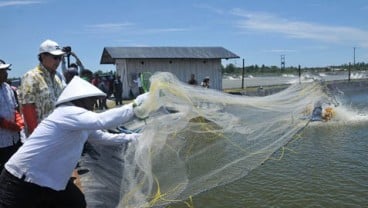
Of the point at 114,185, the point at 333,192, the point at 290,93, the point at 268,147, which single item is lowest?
the point at 333,192

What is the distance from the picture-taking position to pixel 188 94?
4.92m

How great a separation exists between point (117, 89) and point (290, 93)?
14678mm

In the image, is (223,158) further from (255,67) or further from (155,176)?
(255,67)

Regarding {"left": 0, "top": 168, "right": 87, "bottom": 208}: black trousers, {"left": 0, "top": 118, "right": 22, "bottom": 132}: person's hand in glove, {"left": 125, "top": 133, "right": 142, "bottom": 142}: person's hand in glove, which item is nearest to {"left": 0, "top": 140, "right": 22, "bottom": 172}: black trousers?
{"left": 0, "top": 118, "right": 22, "bottom": 132}: person's hand in glove

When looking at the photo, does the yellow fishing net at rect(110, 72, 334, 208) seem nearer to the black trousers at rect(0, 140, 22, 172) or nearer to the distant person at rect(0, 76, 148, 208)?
the distant person at rect(0, 76, 148, 208)

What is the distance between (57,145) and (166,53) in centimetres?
2248

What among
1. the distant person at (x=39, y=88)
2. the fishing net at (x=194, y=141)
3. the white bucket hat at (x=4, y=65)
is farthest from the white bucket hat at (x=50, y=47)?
the fishing net at (x=194, y=141)

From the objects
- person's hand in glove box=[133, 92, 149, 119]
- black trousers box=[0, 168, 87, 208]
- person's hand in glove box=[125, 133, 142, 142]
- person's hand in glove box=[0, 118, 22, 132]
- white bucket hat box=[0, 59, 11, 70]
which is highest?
white bucket hat box=[0, 59, 11, 70]

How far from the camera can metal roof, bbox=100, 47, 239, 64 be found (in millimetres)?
24344

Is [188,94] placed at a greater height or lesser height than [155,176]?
greater

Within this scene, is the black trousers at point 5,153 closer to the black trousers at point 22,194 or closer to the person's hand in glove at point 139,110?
the black trousers at point 22,194

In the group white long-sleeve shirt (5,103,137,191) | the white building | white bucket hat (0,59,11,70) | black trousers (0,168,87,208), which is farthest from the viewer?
the white building

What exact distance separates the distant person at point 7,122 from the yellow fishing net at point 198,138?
1148 millimetres

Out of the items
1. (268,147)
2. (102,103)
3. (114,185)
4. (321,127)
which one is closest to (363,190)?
(268,147)
